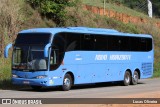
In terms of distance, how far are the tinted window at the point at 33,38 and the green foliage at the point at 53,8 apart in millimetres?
17963

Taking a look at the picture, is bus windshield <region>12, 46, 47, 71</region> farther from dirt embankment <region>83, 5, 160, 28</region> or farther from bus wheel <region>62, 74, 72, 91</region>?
dirt embankment <region>83, 5, 160, 28</region>

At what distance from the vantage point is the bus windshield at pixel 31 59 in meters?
24.9

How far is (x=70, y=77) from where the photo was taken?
87.0 ft

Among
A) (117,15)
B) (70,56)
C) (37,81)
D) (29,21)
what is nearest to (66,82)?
(70,56)

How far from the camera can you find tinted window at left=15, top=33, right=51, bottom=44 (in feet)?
81.9

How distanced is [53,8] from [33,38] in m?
19.2

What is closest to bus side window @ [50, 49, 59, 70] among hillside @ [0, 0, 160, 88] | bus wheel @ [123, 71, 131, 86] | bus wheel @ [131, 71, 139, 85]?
hillside @ [0, 0, 160, 88]

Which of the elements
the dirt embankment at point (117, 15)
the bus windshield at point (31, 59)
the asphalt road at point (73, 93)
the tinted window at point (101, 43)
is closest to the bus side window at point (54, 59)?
the bus windshield at point (31, 59)

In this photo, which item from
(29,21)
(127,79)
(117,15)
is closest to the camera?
(127,79)

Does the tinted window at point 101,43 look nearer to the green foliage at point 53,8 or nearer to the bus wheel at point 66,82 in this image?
the bus wheel at point 66,82

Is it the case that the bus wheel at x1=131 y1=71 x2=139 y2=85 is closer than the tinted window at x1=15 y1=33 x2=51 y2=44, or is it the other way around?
the tinted window at x1=15 y1=33 x2=51 y2=44

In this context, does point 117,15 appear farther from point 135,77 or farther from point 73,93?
point 73,93

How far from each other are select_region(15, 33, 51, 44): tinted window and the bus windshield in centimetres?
33

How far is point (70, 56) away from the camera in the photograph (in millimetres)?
26109
